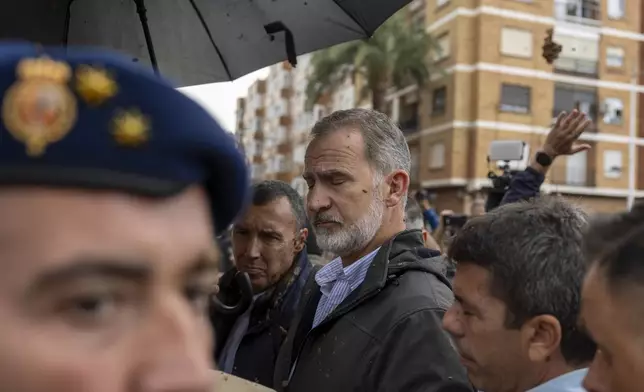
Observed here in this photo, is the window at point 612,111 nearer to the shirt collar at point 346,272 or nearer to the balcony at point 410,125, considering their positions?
the balcony at point 410,125

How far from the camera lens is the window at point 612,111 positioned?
104ft

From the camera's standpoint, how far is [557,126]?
3.39 m

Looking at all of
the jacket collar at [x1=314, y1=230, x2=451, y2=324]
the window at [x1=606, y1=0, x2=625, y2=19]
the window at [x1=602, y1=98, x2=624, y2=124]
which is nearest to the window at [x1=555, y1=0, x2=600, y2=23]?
the window at [x1=606, y1=0, x2=625, y2=19]

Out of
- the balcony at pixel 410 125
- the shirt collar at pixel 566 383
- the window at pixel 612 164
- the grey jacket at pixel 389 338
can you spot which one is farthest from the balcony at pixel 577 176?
Answer: the shirt collar at pixel 566 383

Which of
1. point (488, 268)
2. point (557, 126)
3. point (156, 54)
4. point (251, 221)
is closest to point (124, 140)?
point (488, 268)

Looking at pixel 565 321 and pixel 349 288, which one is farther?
pixel 349 288

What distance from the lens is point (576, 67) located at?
103 ft

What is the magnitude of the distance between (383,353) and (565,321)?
0.54m

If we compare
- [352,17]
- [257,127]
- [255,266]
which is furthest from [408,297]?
[257,127]

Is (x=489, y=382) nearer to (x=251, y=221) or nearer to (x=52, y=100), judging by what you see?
(x=52, y=100)

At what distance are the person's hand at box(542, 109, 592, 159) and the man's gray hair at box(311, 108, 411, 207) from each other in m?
1.07

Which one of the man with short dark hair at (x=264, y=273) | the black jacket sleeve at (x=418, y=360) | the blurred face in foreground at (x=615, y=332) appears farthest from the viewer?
the man with short dark hair at (x=264, y=273)

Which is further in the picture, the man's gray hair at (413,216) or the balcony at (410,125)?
the balcony at (410,125)

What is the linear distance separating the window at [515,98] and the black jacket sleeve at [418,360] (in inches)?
1140
